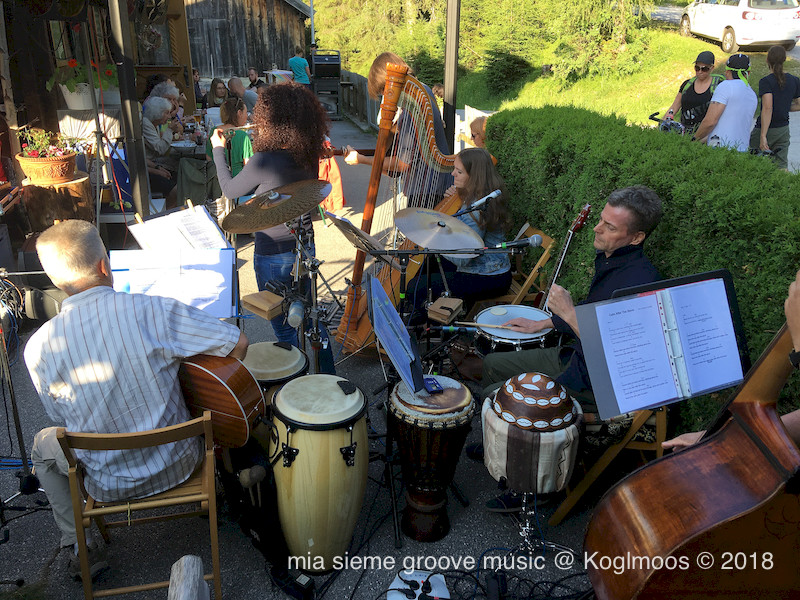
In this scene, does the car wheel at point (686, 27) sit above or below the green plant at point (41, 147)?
above

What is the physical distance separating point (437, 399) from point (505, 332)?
0.95m

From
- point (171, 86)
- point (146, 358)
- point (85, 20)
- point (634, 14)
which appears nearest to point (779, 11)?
point (634, 14)

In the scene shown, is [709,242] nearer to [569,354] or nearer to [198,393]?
[569,354]

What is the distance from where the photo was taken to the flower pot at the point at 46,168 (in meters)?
5.77

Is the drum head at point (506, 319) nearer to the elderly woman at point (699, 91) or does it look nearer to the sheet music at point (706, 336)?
the sheet music at point (706, 336)

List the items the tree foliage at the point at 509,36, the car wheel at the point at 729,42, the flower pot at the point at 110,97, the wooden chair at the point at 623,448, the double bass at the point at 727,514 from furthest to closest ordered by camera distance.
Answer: the tree foliage at the point at 509,36
the car wheel at the point at 729,42
the flower pot at the point at 110,97
the wooden chair at the point at 623,448
the double bass at the point at 727,514

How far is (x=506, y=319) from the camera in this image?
376 centimetres

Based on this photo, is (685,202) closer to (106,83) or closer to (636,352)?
(636,352)

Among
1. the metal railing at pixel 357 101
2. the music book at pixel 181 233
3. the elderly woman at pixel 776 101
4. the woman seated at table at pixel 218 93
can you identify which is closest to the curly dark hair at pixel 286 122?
the music book at pixel 181 233

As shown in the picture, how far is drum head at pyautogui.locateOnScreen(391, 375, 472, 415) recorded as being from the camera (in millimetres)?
2688

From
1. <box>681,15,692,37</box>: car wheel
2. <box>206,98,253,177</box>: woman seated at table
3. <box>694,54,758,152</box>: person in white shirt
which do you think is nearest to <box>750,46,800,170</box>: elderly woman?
<box>694,54,758,152</box>: person in white shirt

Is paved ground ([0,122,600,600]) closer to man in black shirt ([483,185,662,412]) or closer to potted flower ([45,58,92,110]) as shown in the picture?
man in black shirt ([483,185,662,412])

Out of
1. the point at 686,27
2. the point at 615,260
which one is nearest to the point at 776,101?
the point at 615,260

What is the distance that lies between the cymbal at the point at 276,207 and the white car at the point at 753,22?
49.9ft
